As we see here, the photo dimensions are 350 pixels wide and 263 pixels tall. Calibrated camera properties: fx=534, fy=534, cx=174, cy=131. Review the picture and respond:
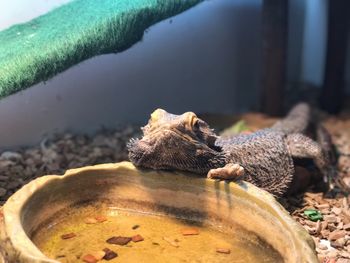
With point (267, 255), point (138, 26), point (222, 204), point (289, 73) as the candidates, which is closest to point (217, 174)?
point (222, 204)

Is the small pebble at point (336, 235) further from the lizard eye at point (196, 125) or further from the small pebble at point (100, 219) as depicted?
the small pebble at point (100, 219)

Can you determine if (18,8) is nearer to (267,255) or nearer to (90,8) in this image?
(90,8)

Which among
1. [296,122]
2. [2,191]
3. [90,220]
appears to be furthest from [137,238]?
[296,122]

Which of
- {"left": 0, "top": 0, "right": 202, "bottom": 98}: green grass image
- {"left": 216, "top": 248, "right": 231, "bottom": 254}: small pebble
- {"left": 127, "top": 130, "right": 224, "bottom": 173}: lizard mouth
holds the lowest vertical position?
{"left": 216, "top": 248, "right": 231, "bottom": 254}: small pebble

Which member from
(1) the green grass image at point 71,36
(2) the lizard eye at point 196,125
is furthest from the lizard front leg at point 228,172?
(1) the green grass image at point 71,36

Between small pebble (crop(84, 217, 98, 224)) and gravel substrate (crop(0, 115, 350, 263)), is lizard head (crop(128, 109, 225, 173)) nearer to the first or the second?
small pebble (crop(84, 217, 98, 224))

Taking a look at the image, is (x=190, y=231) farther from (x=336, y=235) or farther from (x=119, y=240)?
(x=336, y=235)

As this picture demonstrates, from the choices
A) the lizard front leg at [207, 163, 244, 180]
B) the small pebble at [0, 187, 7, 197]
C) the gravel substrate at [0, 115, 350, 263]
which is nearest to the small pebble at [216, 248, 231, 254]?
the lizard front leg at [207, 163, 244, 180]
